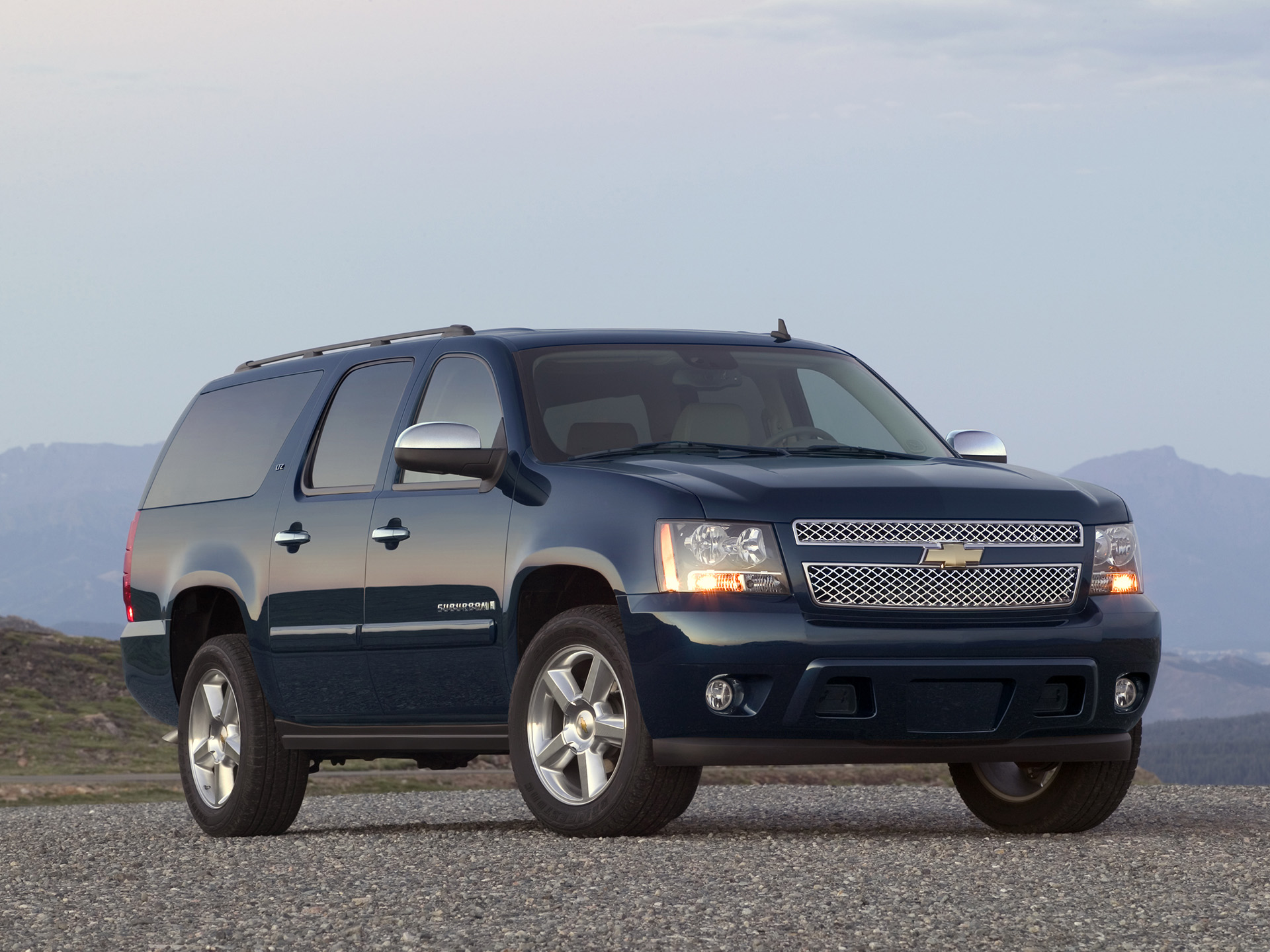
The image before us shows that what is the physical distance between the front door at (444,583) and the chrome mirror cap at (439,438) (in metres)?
0.25

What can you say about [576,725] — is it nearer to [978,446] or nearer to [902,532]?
[902,532]

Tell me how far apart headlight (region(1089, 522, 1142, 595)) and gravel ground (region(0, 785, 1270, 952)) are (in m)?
0.98

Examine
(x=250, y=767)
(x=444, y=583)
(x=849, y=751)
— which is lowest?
(x=250, y=767)

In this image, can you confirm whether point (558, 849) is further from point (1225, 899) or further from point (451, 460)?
point (1225, 899)

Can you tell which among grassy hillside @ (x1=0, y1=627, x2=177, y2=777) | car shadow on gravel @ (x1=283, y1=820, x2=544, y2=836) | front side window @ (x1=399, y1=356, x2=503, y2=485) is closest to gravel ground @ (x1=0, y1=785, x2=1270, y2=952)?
car shadow on gravel @ (x1=283, y1=820, x2=544, y2=836)

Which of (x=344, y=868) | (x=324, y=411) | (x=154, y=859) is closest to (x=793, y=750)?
(x=344, y=868)

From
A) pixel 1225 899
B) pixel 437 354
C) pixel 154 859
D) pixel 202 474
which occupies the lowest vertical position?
pixel 154 859

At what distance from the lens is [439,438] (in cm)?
765

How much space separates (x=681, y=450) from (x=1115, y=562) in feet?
5.74

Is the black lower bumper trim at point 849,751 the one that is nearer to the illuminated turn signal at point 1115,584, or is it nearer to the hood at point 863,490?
the illuminated turn signal at point 1115,584

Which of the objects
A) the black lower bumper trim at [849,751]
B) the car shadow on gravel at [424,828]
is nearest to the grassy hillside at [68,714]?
the car shadow on gravel at [424,828]

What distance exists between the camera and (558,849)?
7008mm

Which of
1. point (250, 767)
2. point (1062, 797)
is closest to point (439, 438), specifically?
point (250, 767)

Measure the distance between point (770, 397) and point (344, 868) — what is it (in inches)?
116
